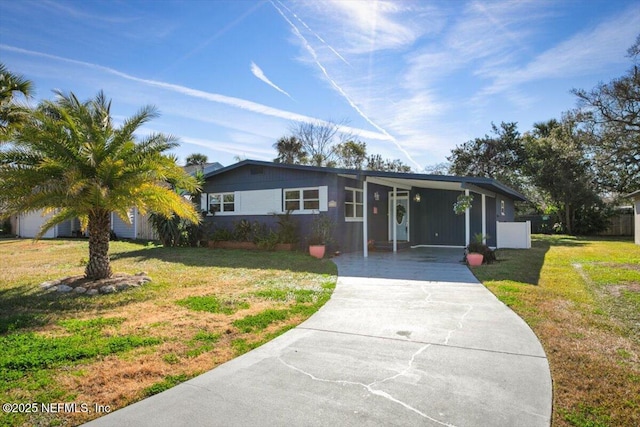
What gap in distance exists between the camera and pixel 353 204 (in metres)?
13.8

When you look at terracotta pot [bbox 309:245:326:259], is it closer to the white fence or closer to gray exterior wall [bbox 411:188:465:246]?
gray exterior wall [bbox 411:188:465:246]

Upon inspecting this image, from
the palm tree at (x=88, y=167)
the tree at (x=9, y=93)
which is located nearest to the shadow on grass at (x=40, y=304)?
the palm tree at (x=88, y=167)

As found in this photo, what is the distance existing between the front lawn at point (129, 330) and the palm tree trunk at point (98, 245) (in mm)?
903

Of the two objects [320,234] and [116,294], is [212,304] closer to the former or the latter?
[116,294]

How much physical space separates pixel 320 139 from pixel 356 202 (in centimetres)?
1828

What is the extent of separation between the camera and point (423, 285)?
7.16 meters

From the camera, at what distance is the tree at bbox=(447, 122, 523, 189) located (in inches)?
1166

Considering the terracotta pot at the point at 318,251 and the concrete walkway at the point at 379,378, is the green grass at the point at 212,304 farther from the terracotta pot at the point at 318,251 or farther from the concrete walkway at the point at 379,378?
the terracotta pot at the point at 318,251

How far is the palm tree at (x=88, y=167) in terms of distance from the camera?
6480mm

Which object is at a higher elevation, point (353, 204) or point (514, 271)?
point (353, 204)

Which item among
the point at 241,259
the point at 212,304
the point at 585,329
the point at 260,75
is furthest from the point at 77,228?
the point at 585,329

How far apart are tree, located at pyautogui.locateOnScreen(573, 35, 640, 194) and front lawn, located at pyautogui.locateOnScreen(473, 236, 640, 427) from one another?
1461 cm

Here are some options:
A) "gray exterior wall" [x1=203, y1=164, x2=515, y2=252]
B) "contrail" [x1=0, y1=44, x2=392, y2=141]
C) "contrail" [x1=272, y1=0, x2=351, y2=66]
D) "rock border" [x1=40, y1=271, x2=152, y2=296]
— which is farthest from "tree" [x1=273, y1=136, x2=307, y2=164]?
"rock border" [x1=40, y1=271, x2=152, y2=296]

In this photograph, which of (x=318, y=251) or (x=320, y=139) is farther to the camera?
(x=320, y=139)
